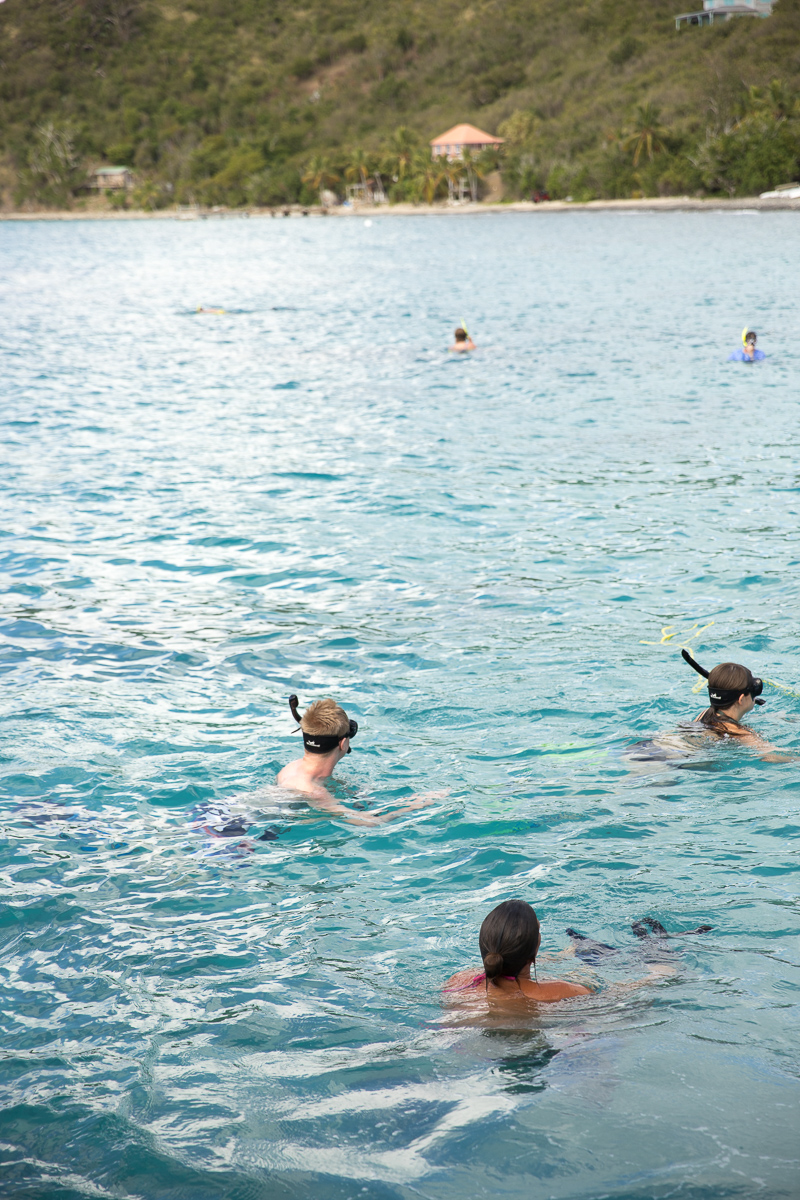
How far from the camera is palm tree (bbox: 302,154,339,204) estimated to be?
150625 millimetres

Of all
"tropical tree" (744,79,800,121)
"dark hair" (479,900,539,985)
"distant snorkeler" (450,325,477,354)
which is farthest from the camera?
"tropical tree" (744,79,800,121)

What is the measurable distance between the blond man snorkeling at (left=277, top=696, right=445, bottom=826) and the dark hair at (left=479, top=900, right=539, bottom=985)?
254 centimetres

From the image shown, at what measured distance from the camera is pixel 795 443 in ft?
59.3

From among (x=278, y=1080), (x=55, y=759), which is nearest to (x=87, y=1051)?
(x=278, y=1080)

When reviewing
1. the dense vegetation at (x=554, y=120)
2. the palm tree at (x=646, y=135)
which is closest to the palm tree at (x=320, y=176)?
the dense vegetation at (x=554, y=120)

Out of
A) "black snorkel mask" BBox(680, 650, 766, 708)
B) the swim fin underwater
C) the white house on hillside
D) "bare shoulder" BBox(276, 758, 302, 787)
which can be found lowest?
the swim fin underwater

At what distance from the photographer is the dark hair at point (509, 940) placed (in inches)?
187

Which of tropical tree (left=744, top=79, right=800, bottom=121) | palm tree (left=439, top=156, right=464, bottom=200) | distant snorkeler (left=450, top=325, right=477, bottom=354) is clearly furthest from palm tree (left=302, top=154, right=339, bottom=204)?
distant snorkeler (left=450, top=325, right=477, bottom=354)

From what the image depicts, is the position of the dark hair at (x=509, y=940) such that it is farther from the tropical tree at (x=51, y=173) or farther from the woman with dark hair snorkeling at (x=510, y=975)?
the tropical tree at (x=51, y=173)

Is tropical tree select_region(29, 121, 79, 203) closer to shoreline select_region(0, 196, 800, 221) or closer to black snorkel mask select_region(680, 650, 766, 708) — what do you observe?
shoreline select_region(0, 196, 800, 221)

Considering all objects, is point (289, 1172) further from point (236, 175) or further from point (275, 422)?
point (236, 175)

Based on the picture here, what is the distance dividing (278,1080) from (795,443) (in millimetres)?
15988

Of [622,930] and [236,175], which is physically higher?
[236,175]

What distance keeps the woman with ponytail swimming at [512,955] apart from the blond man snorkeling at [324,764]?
2.53m
